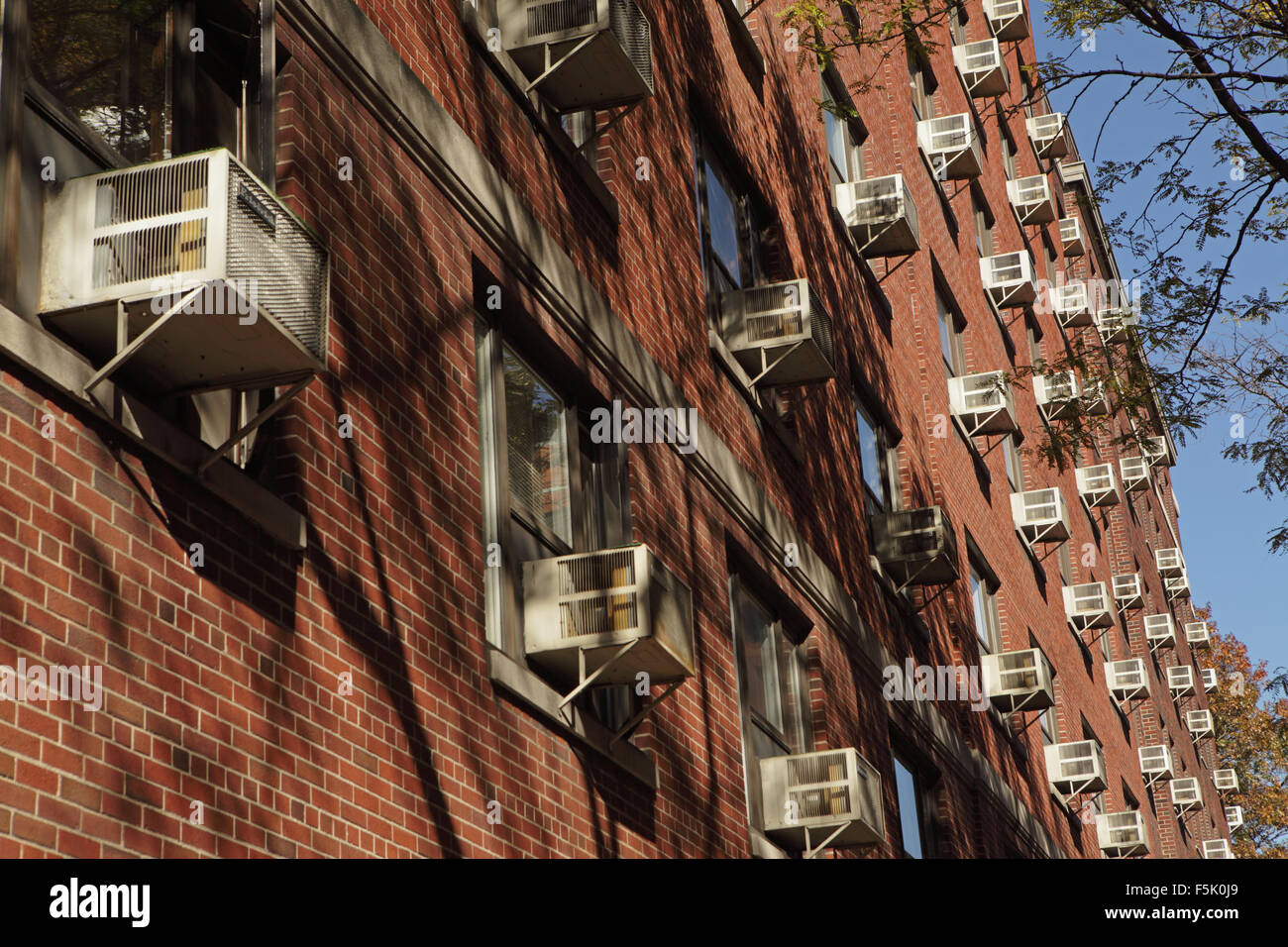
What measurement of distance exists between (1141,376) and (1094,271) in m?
37.8

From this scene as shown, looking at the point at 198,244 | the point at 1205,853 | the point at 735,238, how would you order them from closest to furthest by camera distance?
the point at 198,244
the point at 735,238
the point at 1205,853

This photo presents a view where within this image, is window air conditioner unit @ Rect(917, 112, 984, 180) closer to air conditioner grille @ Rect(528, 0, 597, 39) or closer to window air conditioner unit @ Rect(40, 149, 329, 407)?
air conditioner grille @ Rect(528, 0, 597, 39)

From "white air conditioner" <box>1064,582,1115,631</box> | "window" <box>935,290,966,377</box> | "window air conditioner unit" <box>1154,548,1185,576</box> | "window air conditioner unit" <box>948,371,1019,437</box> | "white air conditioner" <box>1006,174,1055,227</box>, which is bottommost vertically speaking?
"white air conditioner" <box>1064,582,1115,631</box>

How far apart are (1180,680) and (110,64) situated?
146 feet

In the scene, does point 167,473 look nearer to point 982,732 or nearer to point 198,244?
point 198,244

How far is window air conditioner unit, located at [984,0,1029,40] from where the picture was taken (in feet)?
115

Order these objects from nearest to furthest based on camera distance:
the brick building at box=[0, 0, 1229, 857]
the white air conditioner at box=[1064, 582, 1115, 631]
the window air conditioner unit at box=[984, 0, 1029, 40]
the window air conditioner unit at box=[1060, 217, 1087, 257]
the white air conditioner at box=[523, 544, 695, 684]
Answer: the brick building at box=[0, 0, 1229, 857] → the white air conditioner at box=[523, 544, 695, 684] → the white air conditioner at box=[1064, 582, 1115, 631] → the window air conditioner unit at box=[984, 0, 1029, 40] → the window air conditioner unit at box=[1060, 217, 1087, 257]

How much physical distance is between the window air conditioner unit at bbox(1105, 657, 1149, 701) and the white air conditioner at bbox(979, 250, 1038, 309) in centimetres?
973

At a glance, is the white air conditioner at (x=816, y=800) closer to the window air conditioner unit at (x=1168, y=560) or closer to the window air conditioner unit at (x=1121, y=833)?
the window air conditioner unit at (x=1121, y=833)

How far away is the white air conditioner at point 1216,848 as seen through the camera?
46234 mm

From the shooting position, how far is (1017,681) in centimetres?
2275

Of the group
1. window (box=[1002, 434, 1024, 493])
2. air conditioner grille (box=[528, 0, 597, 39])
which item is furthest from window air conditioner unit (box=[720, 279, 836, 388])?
window (box=[1002, 434, 1024, 493])
